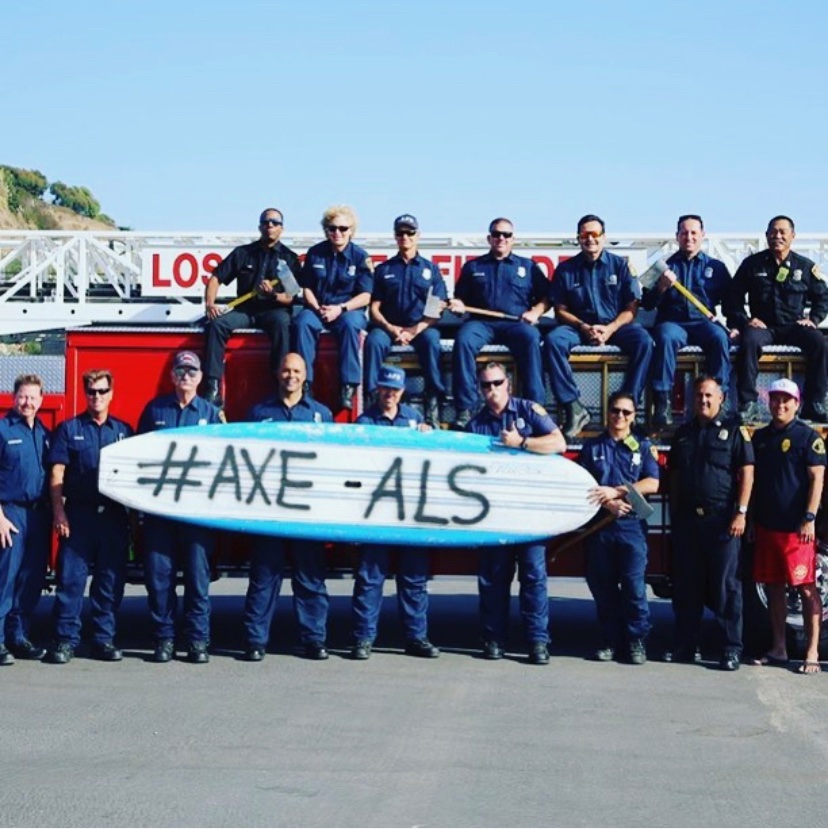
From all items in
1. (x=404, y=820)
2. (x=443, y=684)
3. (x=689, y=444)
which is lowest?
(x=443, y=684)

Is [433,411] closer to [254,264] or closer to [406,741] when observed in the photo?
[254,264]

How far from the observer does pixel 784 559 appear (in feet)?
32.8

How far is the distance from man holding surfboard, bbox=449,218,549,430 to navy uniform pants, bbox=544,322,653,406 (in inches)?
3.9

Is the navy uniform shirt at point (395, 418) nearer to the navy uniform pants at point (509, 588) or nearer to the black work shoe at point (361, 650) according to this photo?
the navy uniform pants at point (509, 588)

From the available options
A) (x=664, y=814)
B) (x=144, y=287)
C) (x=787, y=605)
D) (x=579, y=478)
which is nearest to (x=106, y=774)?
(x=664, y=814)

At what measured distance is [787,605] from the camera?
411 inches

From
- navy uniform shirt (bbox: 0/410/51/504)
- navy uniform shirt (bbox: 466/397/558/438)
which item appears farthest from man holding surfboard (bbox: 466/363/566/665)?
navy uniform shirt (bbox: 0/410/51/504)

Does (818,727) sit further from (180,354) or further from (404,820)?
(180,354)

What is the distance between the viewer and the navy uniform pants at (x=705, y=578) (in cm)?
1012

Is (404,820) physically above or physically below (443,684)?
above

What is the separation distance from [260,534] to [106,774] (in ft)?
12.0

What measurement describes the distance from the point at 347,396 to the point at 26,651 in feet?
9.44

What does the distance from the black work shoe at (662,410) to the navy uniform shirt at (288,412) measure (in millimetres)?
2434

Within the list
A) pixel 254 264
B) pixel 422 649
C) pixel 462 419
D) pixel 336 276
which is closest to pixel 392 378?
pixel 462 419
